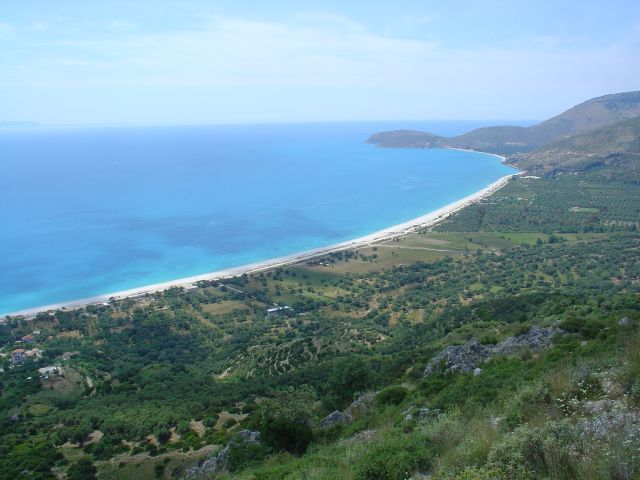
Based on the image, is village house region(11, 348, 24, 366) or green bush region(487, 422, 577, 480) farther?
village house region(11, 348, 24, 366)

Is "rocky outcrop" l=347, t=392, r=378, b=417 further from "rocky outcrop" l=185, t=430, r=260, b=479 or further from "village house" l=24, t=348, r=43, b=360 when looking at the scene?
"village house" l=24, t=348, r=43, b=360

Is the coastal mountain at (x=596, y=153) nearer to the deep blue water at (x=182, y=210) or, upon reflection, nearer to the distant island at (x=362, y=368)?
the deep blue water at (x=182, y=210)

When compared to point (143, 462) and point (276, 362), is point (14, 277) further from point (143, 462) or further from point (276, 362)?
point (143, 462)

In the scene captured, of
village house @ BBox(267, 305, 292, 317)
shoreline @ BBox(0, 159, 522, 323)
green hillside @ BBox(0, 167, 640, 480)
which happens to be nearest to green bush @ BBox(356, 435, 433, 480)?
green hillside @ BBox(0, 167, 640, 480)

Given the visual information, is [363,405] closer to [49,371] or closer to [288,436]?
[288,436]

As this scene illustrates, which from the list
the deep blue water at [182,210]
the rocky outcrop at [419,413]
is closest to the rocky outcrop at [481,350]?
the rocky outcrop at [419,413]

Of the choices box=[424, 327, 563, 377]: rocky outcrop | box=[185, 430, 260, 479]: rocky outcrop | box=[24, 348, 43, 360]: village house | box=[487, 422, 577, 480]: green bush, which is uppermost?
box=[487, 422, 577, 480]: green bush
